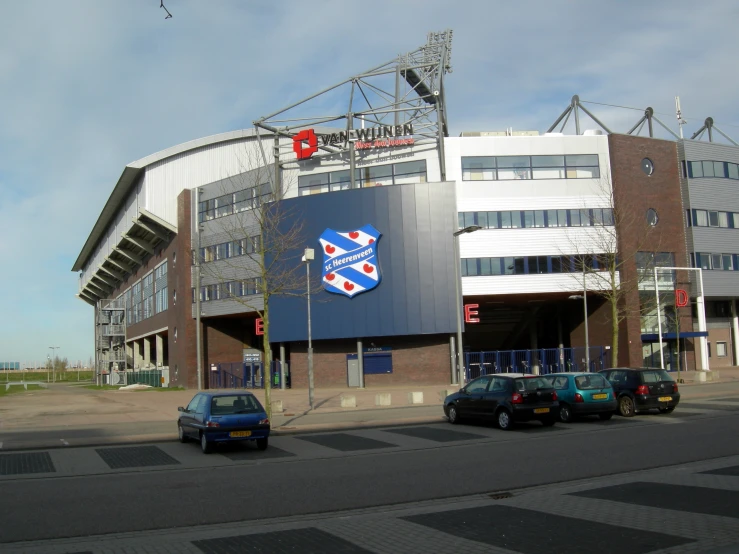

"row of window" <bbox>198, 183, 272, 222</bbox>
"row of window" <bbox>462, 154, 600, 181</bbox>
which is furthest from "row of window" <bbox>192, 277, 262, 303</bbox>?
"row of window" <bbox>462, 154, 600, 181</bbox>

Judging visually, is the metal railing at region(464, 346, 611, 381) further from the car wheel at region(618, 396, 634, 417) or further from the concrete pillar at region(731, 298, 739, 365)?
the car wheel at region(618, 396, 634, 417)

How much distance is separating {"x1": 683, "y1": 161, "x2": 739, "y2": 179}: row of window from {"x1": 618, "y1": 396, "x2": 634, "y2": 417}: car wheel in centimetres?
3357

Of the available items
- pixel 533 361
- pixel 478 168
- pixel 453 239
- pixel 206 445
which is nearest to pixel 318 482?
pixel 206 445

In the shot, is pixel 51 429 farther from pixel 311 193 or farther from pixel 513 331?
pixel 513 331

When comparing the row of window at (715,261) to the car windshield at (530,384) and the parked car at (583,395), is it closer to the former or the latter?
the parked car at (583,395)

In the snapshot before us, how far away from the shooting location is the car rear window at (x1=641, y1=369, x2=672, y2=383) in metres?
21.0

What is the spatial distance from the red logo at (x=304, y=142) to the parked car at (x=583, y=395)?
30396 mm

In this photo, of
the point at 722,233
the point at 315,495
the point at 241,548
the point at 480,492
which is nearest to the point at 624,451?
the point at 480,492

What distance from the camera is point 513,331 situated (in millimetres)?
56844

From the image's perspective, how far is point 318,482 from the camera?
11.3 metres

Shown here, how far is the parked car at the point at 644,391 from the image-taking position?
2073 cm

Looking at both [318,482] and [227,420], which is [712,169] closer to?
[227,420]

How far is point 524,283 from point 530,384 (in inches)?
1064

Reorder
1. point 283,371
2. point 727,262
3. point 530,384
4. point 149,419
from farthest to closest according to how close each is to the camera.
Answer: point 727,262, point 283,371, point 149,419, point 530,384
